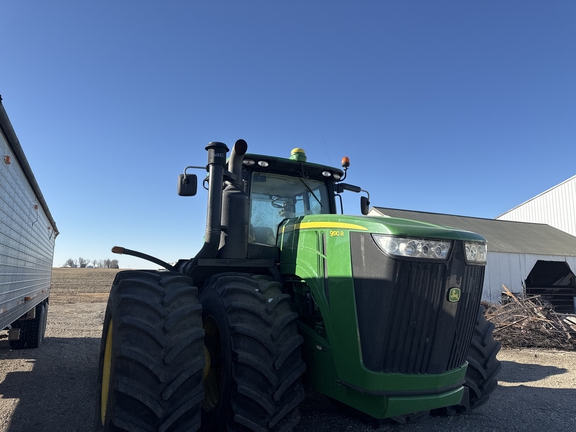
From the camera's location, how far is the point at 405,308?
3.20 metres

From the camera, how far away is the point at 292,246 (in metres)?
4.22

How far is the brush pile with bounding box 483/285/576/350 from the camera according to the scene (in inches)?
424

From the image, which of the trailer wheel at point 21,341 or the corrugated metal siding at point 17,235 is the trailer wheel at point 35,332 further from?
the corrugated metal siding at point 17,235

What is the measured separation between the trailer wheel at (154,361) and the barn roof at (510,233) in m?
14.7

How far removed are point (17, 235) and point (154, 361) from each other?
3.73 meters

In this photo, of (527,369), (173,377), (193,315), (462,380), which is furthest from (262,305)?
(527,369)

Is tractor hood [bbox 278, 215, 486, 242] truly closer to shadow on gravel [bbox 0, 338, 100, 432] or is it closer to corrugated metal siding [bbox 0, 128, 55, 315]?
shadow on gravel [bbox 0, 338, 100, 432]

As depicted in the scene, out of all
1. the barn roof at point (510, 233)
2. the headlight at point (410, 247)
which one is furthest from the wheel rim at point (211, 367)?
the barn roof at point (510, 233)

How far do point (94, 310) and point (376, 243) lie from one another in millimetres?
18006

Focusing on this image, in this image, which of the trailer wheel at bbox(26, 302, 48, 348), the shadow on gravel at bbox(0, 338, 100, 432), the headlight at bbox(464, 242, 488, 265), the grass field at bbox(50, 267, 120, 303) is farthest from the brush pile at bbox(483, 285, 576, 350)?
the grass field at bbox(50, 267, 120, 303)

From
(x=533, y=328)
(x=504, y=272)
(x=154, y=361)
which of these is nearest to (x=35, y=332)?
(x=154, y=361)

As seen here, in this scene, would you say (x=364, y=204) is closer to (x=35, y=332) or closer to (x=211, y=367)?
(x=211, y=367)

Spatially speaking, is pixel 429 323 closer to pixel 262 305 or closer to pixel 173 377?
pixel 262 305

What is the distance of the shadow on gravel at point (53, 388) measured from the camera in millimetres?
4551
